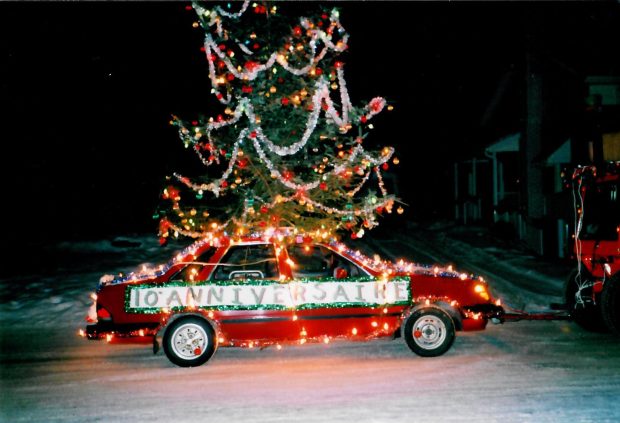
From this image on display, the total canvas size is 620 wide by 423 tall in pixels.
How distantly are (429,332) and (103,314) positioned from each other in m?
4.19

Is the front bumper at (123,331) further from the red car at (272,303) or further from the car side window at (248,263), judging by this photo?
the car side window at (248,263)

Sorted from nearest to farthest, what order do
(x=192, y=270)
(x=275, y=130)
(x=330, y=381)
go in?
(x=330, y=381)
(x=192, y=270)
(x=275, y=130)

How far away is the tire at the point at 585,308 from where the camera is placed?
935 centimetres

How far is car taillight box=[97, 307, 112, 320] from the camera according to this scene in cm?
789

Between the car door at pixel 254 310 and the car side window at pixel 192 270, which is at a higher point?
the car side window at pixel 192 270

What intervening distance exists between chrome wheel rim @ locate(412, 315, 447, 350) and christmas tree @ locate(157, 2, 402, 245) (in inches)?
146

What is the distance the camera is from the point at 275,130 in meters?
12.0

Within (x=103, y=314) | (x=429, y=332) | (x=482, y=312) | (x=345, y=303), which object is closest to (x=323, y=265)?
(x=345, y=303)

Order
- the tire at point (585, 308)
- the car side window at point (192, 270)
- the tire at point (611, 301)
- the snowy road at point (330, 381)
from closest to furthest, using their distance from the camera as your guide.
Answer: the snowy road at point (330, 381) < the car side window at point (192, 270) < the tire at point (611, 301) < the tire at point (585, 308)

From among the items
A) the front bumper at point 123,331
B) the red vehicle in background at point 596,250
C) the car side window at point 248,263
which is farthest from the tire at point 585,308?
the front bumper at point 123,331

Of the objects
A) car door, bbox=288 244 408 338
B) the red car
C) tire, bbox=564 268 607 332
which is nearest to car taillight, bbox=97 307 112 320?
the red car

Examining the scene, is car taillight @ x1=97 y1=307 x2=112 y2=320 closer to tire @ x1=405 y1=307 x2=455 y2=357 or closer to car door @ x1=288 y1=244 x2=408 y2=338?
car door @ x1=288 y1=244 x2=408 y2=338

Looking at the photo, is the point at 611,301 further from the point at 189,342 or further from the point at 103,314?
the point at 103,314

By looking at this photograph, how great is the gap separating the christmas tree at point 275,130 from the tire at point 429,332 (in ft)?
12.1
